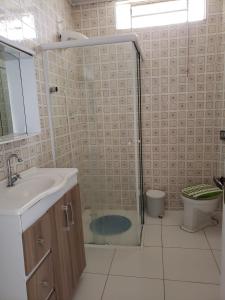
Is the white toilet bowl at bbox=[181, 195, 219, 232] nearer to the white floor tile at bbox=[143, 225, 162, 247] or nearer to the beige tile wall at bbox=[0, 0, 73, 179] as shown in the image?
the white floor tile at bbox=[143, 225, 162, 247]

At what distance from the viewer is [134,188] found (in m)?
2.27

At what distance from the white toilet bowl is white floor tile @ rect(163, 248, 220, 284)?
1.13ft

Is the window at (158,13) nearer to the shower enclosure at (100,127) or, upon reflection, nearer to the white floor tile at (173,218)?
the shower enclosure at (100,127)

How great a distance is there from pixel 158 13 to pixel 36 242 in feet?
8.57

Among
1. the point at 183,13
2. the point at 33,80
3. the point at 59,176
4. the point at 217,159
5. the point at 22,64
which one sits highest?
the point at 183,13

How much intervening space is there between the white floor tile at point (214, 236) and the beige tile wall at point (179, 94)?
56cm

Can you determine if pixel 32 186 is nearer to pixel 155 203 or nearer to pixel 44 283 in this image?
pixel 44 283

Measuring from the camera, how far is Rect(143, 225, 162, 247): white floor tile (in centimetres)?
221

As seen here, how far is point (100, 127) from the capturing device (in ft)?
7.60

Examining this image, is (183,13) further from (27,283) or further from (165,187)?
(27,283)

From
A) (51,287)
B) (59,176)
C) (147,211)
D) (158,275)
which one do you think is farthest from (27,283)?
(147,211)

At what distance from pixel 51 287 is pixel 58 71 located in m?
1.76

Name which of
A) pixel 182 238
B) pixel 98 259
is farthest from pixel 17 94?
pixel 182 238

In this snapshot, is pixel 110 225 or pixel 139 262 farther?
pixel 110 225
